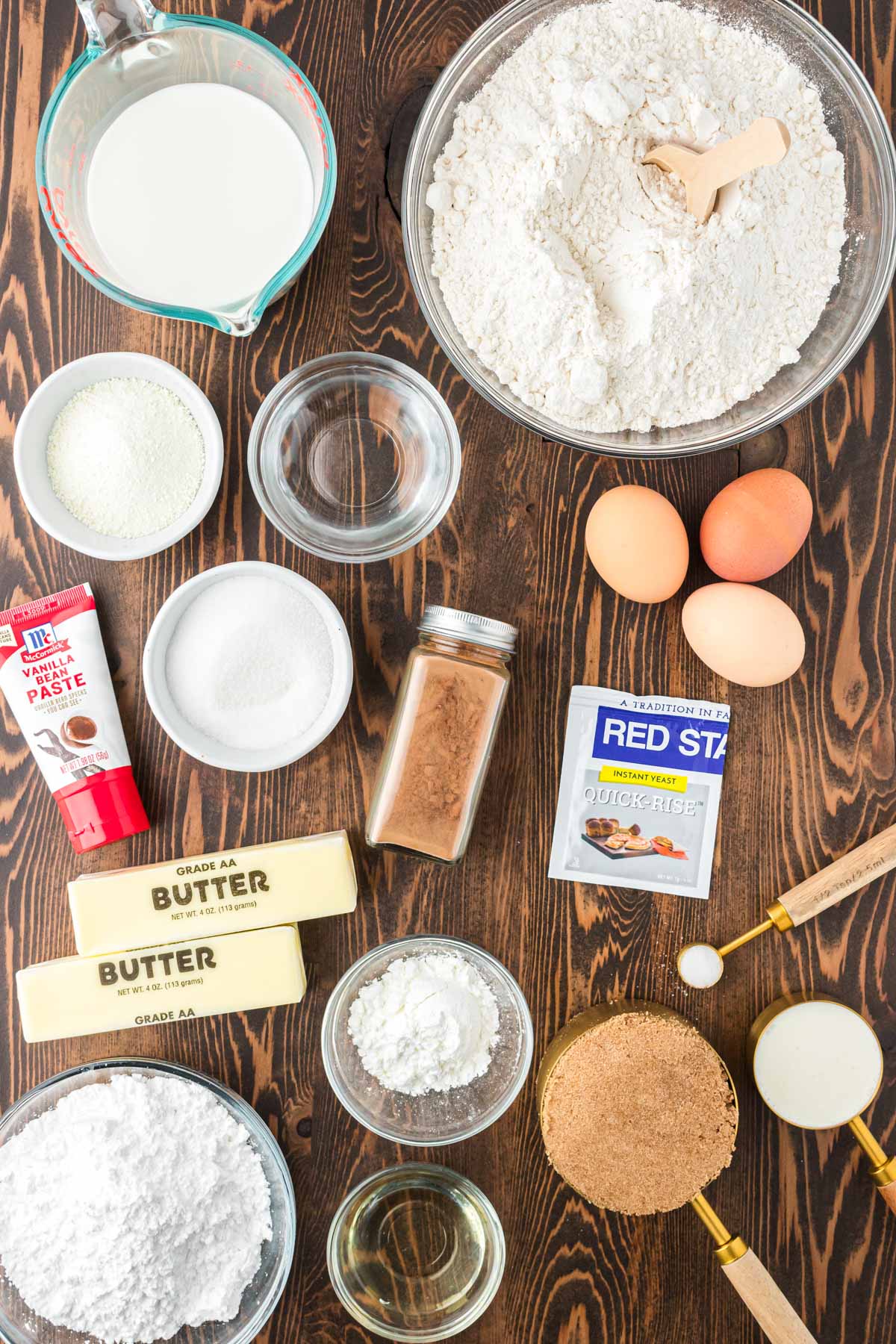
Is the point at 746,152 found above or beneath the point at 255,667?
above

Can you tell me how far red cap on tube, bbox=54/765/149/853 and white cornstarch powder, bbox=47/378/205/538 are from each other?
0.29 meters

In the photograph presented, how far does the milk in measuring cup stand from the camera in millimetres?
952

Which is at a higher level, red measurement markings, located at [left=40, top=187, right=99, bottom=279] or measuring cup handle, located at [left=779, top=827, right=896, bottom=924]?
red measurement markings, located at [left=40, top=187, right=99, bottom=279]

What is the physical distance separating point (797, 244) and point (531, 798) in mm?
680

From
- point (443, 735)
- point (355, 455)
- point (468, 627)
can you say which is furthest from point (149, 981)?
point (355, 455)

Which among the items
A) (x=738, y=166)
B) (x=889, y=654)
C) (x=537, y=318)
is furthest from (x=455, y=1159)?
(x=738, y=166)

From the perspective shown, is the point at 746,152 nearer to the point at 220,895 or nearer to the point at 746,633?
the point at 746,633

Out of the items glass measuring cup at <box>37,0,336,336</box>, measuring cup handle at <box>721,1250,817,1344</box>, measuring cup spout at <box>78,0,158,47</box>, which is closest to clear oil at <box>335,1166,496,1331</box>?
measuring cup handle at <box>721,1250,817,1344</box>

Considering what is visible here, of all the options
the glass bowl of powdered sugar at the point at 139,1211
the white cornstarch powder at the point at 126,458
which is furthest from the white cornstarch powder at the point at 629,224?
the glass bowl of powdered sugar at the point at 139,1211

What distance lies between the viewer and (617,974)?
3.66 feet

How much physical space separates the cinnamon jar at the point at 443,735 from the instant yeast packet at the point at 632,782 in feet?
0.44

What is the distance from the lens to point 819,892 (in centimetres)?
108

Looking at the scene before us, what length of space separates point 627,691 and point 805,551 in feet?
0.92

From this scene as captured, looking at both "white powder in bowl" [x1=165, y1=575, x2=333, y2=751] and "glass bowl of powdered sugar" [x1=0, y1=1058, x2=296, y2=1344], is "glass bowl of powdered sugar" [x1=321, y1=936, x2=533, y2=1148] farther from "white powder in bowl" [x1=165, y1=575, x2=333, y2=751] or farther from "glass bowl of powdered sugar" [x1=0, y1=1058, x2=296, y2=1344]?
"white powder in bowl" [x1=165, y1=575, x2=333, y2=751]
